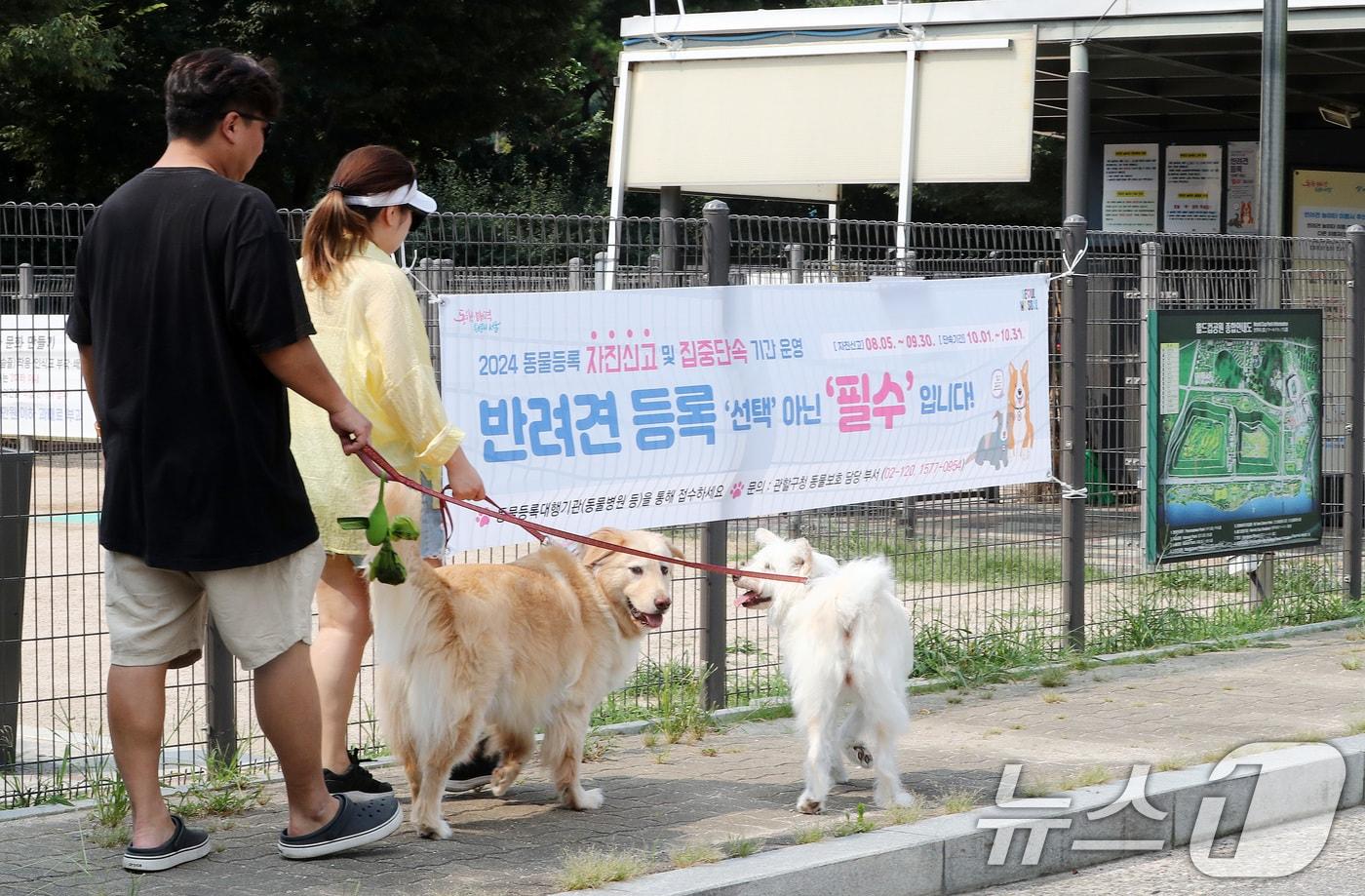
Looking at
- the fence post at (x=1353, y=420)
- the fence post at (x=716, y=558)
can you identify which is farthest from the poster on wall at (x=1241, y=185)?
the fence post at (x=716, y=558)

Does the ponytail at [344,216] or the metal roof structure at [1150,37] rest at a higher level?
the metal roof structure at [1150,37]

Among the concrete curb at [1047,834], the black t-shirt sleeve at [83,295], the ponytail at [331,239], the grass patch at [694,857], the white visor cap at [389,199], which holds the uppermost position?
the white visor cap at [389,199]

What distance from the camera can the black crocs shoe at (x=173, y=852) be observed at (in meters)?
4.50

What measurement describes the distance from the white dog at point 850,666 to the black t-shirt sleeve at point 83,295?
2562 mm

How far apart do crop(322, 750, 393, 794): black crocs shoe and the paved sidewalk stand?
0.16 metres

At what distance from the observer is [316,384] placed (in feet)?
14.2

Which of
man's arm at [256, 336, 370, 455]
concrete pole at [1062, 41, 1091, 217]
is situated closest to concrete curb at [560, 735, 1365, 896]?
man's arm at [256, 336, 370, 455]

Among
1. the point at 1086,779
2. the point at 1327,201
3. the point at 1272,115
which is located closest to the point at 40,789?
the point at 1086,779

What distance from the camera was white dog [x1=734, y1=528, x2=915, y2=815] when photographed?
5480 millimetres

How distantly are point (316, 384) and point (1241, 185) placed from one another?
1567 cm

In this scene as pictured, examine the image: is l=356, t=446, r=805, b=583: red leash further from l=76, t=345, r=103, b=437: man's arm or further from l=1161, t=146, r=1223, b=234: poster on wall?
l=1161, t=146, r=1223, b=234: poster on wall

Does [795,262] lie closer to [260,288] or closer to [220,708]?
[220,708]

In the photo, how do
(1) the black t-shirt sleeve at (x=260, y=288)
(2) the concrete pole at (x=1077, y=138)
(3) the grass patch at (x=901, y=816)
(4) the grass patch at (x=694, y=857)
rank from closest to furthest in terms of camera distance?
1. (1) the black t-shirt sleeve at (x=260, y=288)
2. (4) the grass patch at (x=694, y=857)
3. (3) the grass patch at (x=901, y=816)
4. (2) the concrete pole at (x=1077, y=138)

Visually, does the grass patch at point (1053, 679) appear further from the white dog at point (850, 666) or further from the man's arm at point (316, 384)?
the man's arm at point (316, 384)
